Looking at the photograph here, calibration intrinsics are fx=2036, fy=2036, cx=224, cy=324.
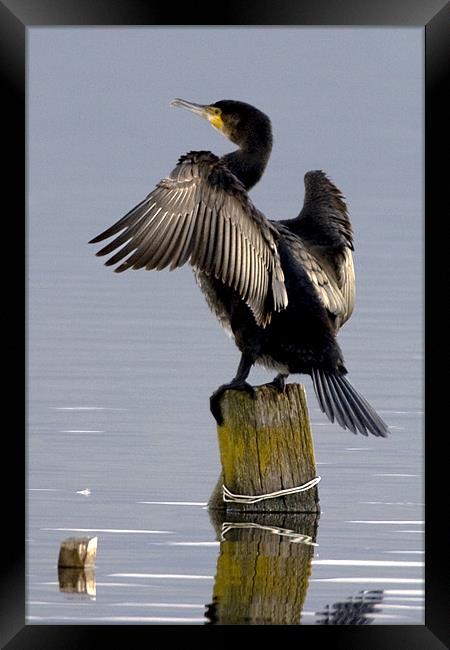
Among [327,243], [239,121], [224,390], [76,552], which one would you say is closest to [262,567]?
[76,552]

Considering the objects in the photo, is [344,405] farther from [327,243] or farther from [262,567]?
[262,567]

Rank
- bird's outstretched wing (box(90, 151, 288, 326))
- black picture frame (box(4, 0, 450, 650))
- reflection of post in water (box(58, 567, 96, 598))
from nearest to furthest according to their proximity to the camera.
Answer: black picture frame (box(4, 0, 450, 650)) → reflection of post in water (box(58, 567, 96, 598)) → bird's outstretched wing (box(90, 151, 288, 326))

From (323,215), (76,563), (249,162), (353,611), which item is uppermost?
(249,162)

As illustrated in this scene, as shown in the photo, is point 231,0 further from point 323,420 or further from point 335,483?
point 323,420

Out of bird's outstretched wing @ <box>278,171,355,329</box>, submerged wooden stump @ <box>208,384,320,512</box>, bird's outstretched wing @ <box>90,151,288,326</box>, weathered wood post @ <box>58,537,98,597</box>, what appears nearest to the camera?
weathered wood post @ <box>58,537,98,597</box>

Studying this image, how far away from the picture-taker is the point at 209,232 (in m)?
8.85

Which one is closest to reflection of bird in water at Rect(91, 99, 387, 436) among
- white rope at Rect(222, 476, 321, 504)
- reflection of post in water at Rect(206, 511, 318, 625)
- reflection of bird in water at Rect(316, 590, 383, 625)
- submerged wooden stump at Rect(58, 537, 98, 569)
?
white rope at Rect(222, 476, 321, 504)

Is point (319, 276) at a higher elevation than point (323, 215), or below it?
below

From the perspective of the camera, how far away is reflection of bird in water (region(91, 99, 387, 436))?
871cm

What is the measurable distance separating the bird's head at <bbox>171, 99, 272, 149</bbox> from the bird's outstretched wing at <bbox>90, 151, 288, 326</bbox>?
2.72 feet

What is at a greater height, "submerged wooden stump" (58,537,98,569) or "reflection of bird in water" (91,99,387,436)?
"reflection of bird in water" (91,99,387,436)

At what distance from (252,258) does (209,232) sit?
237mm

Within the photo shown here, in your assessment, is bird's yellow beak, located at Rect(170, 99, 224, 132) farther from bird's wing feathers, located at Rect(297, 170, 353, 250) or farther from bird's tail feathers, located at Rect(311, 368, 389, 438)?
bird's tail feathers, located at Rect(311, 368, 389, 438)

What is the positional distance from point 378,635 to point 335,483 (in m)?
2.77
